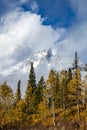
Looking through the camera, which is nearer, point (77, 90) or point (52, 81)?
point (77, 90)

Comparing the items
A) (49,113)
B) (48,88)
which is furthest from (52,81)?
(49,113)

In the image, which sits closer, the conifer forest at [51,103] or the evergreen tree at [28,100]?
the conifer forest at [51,103]

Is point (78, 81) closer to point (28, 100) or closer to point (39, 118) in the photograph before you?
point (39, 118)

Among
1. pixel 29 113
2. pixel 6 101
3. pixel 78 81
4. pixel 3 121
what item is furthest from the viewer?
pixel 29 113

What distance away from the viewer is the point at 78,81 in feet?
235

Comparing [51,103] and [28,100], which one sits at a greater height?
[28,100]

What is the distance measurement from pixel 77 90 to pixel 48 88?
937cm

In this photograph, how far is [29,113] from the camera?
3760 inches

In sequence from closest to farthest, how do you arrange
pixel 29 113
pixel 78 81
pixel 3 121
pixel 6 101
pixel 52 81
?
1. pixel 78 81
2. pixel 52 81
3. pixel 3 121
4. pixel 6 101
5. pixel 29 113

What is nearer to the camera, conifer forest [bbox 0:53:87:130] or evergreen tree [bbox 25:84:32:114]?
conifer forest [bbox 0:53:87:130]

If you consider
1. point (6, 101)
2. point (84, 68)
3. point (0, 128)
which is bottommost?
point (0, 128)

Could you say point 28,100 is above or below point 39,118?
above

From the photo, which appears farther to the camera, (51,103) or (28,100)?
(28,100)

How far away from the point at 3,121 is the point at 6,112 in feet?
10.9
